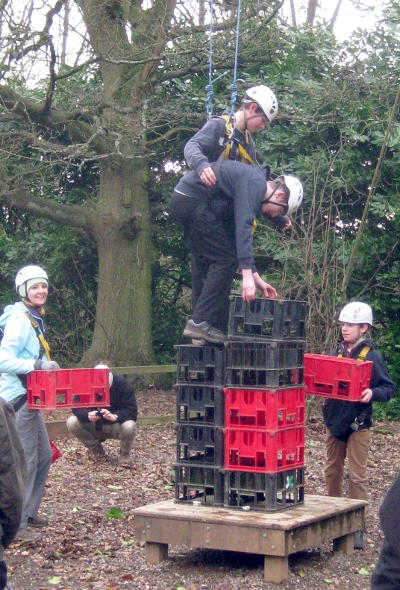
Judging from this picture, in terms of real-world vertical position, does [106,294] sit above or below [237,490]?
above

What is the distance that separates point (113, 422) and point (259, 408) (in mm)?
4228

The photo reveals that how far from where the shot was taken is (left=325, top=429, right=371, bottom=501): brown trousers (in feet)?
25.3

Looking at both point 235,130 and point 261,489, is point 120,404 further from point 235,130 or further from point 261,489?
point 235,130

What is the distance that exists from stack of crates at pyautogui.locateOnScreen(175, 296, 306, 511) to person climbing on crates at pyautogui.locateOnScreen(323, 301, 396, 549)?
760 mm

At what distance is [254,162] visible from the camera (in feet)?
23.7

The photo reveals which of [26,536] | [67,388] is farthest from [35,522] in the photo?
[67,388]

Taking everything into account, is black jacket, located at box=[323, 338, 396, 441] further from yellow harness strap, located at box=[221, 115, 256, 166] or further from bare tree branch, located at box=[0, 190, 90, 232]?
bare tree branch, located at box=[0, 190, 90, 232]

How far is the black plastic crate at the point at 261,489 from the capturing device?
6715 millimetres

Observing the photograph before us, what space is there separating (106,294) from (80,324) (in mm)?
2086

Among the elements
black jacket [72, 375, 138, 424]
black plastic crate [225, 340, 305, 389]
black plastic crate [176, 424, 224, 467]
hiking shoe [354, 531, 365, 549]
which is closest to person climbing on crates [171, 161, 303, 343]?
black plastic crate [225, 340, 305, 389]

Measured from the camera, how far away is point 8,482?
13.3ft

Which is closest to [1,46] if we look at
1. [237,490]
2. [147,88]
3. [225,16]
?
[147,88]

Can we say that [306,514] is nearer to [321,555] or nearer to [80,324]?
[321,555]

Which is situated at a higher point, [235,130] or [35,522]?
[235,130]
